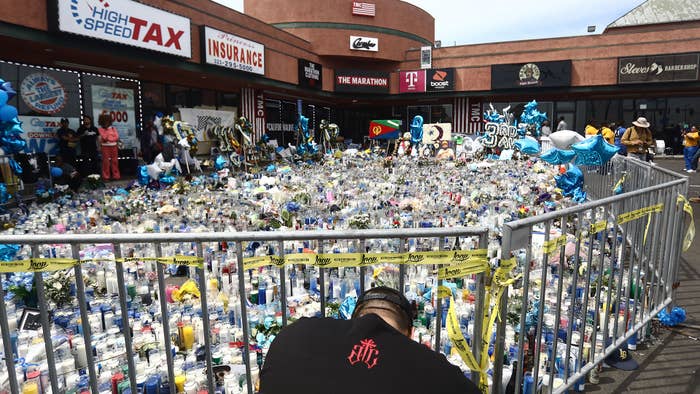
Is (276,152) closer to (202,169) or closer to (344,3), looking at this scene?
(202,169)

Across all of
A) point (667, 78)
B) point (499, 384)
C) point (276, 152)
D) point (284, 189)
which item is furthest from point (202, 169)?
point (667, 78)

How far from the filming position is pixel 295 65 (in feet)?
66.2

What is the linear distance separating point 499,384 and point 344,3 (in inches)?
977

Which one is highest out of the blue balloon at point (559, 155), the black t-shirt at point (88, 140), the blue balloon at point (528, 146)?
the black t-shirt at point (88, 140)

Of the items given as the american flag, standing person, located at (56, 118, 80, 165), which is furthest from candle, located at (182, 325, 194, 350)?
the american flag

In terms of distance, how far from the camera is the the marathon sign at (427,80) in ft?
76.8

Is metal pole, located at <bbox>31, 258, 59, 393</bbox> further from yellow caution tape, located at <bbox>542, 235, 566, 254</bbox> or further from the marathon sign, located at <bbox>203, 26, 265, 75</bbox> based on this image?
the marathon sign, located at <bbox>203, 26, 265, 75</bbox>

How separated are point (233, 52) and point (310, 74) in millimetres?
6333

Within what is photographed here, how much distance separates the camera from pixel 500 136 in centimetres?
1744

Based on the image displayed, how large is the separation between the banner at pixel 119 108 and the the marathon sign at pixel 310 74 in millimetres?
8364

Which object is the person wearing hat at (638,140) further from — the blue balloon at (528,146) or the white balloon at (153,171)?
the white balloon at (153,171)

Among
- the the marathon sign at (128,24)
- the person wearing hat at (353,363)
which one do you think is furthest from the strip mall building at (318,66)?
the person wearing hat at (353,363)

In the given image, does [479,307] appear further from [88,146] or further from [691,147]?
[691,147]

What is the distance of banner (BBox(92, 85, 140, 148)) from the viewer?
12.6 m
